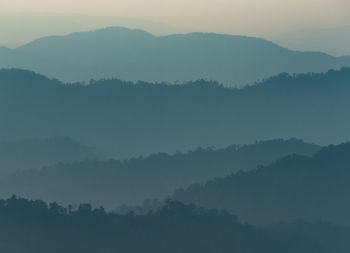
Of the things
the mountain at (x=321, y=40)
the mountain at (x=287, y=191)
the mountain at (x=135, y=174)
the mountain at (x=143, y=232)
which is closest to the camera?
the mountain at (x=143, y=232)

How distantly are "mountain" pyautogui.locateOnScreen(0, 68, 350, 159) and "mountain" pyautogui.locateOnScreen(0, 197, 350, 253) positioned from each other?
0.42m

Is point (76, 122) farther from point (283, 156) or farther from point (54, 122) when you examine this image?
point (283, 156)

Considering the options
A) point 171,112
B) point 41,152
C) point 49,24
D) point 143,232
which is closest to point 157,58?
point 171,112

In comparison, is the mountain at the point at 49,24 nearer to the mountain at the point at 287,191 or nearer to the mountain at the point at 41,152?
the mountain at the point at 41,152

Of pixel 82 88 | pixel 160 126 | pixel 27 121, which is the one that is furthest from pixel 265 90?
pixel 27 121

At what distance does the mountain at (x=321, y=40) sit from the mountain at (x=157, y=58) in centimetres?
6

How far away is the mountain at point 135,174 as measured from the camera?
143 inches

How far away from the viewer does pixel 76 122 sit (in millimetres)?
3873

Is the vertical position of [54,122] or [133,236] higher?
[54,122]

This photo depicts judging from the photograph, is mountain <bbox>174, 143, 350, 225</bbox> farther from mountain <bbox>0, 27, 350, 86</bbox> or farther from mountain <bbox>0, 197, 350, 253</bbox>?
mountain <bbox>0, 27, 350, 86</bbox>

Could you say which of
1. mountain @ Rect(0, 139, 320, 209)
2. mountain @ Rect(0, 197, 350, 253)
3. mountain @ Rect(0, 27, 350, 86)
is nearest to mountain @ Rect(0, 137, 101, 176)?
mountain @ Rect(0, 139, 320, 209)

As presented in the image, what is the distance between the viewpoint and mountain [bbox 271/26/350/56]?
4.14 metres

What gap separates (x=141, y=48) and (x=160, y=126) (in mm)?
475

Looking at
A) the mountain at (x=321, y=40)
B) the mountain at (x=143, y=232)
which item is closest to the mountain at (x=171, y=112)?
the mountain at (x=321, y=40)
